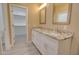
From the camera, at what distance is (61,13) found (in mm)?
1038

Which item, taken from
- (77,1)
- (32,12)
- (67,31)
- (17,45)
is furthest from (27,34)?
(77,1)

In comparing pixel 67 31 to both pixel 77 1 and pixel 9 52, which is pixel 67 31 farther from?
pixel 9 52

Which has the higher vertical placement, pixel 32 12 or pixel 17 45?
pixel 32 12

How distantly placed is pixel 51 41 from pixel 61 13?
1.28 feet

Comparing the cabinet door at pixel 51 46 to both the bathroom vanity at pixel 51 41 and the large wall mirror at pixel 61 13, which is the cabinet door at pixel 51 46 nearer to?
the bathroom vanity at pixel 51 41

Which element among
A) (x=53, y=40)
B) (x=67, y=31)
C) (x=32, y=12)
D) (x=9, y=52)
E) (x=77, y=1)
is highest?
(x=77, y=1)

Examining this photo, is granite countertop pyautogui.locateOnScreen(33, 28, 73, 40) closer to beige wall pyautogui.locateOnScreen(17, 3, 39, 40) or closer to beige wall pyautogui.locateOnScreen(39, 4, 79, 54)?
beige wall pyautogui.locateOnScreen(39, 4, 79, 54)

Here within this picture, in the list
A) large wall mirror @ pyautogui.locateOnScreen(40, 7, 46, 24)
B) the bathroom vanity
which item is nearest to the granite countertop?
the bathroom vanity

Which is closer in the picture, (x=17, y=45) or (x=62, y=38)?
(x=62, y=38)

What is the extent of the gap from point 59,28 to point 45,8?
1.07 ft

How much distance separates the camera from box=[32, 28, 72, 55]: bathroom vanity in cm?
97

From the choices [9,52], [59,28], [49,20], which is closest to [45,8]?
[49,20]

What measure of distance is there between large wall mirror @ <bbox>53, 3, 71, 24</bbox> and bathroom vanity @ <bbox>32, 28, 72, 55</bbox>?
15cm

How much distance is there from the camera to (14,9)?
1.05 meters
